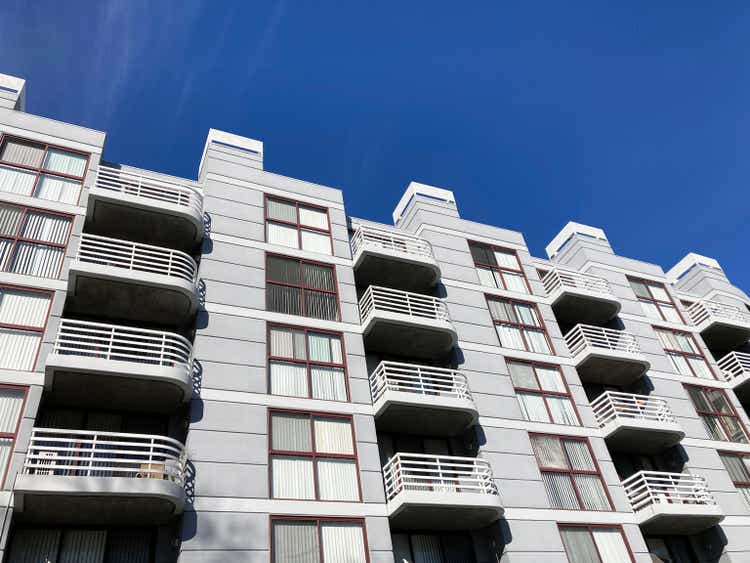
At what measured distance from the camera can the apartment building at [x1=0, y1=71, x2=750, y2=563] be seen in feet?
49.1

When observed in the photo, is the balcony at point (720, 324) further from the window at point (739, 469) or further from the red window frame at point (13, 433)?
the red window frame at point (13, 433)

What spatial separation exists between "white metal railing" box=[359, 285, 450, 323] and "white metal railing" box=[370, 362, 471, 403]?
6.27 feet

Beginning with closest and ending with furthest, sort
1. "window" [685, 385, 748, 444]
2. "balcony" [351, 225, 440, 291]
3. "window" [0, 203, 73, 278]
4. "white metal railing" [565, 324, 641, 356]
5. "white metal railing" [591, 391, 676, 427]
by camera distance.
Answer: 1. "window" [0, 203, 73, 278]
2. "balcony" [351, 225, 440, 291]
3. "white metal railing" [591, 391, 676, 427]
4. "white metal railing" [565, 324, 641, 356]
5. "window" [685, 385, 748, 444]

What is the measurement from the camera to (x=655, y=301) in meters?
30.2

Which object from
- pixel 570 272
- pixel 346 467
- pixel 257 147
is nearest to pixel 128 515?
pixel 346 467

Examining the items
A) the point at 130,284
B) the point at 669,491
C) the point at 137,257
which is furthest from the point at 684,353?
the point at 130,284

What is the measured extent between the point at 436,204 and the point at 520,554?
49.2 ft

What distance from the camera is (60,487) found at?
1316cm

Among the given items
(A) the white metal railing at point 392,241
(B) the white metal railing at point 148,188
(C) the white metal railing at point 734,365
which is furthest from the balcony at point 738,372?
Answer: (B) the white metal railing at point 148,188

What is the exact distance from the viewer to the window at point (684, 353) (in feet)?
90.3

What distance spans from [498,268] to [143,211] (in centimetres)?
1447

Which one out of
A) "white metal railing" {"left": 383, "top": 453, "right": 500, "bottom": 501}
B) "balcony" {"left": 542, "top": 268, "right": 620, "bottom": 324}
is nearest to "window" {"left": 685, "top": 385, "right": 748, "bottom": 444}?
"balcony" {"left": 542, "top": 268, "right": 620, "bottom": 324}

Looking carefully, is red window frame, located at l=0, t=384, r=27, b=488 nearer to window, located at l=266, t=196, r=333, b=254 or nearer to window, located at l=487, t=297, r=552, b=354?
window, located at l=266, t=196, r=333, b=254

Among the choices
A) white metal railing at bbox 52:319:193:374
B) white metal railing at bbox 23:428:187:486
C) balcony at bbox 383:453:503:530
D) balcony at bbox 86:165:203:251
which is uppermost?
balcony at bbox 86:165:203:251
